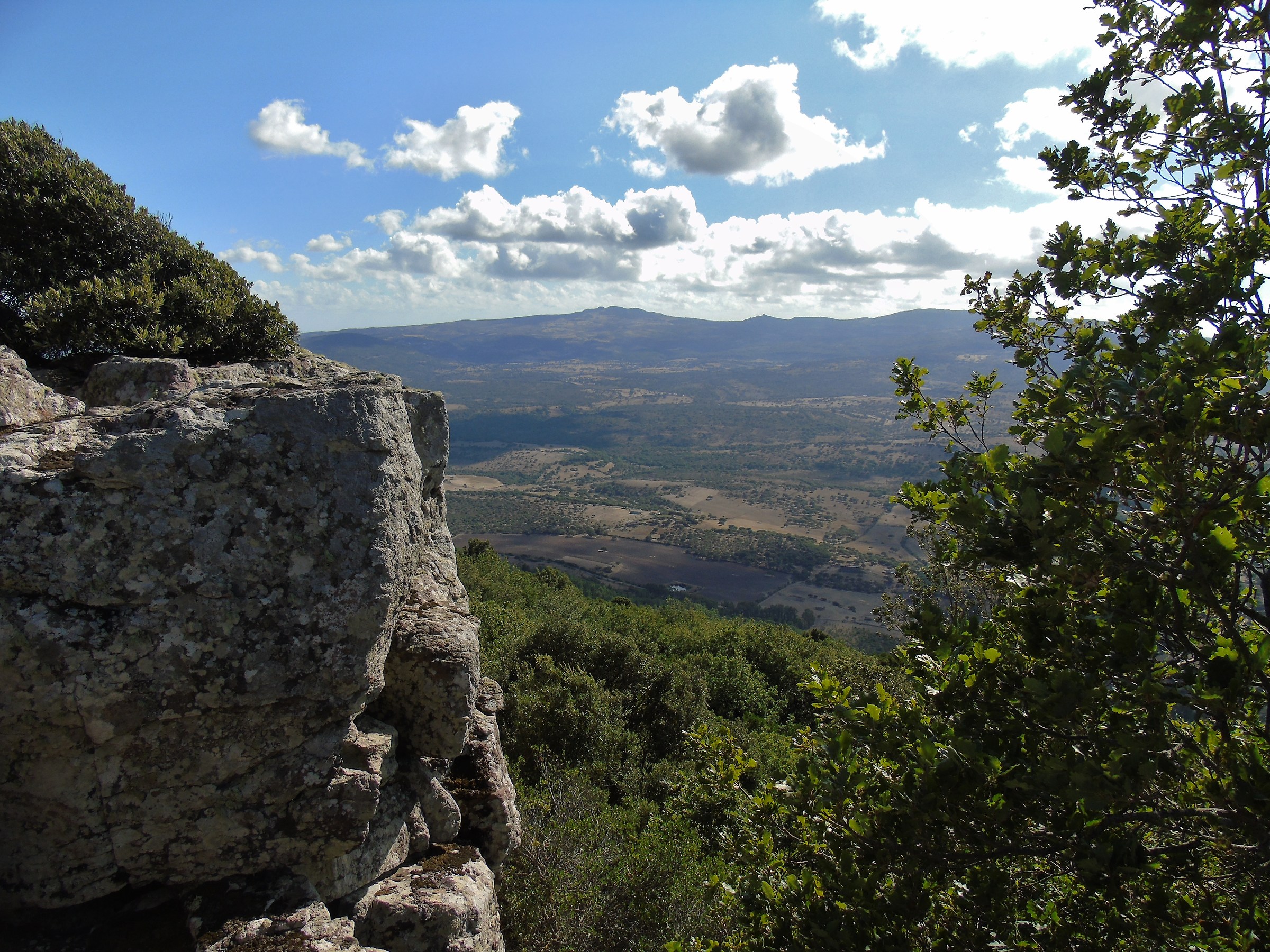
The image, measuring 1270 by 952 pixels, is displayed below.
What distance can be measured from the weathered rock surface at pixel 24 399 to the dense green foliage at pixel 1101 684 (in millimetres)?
7911

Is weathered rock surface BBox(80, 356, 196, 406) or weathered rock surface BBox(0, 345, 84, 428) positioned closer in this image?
weathered rock surface BBox(0, 345, 84, 428)

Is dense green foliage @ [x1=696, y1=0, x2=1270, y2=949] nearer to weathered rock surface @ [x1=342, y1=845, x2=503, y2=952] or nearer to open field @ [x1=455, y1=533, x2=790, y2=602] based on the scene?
weathered rock surface @ [x1=342, y1=845, x2=503, y2=952]

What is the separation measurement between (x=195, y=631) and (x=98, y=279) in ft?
18.9

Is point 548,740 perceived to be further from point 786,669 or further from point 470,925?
point 786,669

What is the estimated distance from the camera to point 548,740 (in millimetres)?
16641

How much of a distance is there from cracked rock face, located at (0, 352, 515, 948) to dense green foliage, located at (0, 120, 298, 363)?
80.8 inches

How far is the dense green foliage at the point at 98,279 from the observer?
8156 mm

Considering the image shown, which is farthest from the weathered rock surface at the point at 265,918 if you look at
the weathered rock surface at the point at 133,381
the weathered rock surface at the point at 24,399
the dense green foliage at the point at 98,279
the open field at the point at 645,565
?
the open field at the point at 645,565

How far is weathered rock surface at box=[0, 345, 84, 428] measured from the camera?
6043 millimetres

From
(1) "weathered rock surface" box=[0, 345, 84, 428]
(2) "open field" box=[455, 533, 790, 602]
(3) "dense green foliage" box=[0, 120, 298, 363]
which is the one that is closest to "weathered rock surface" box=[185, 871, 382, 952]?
(1) "weathered rock surface" box=[0, 345, 84, 428]

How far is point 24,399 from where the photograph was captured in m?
6.30

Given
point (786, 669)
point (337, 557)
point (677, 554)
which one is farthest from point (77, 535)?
point (677, 554)

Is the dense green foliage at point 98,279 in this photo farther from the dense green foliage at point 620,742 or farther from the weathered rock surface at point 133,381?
the dense green foliage at point 620,742

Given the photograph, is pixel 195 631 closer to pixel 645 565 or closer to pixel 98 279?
pixel 98 279
